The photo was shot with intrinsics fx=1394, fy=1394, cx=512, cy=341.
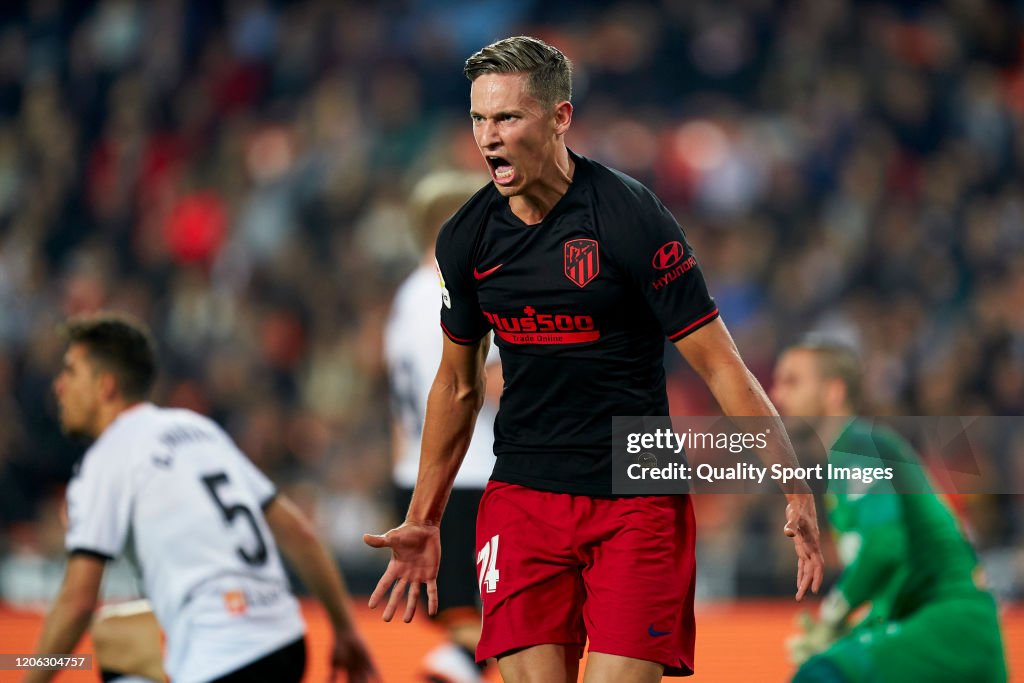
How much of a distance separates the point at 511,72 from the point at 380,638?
624 cm

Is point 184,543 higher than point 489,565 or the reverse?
higher

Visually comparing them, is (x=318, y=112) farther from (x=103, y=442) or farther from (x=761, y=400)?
(x=761, y=400)

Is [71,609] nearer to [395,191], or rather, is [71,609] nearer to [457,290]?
[457,290]

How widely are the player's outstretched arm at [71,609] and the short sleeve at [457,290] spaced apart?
4.63 ft

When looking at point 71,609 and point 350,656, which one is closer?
point 71,609

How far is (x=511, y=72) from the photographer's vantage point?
11.9ft

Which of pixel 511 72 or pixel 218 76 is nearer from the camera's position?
pixel 511 72

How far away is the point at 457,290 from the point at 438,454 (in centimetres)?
49

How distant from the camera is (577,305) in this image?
3688 mm

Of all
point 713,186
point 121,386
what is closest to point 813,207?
point 713,186

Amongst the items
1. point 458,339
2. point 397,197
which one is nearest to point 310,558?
point 458,339

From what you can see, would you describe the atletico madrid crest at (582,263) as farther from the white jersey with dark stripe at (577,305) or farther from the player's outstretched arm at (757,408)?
the player's outstretched arm at (757,408)

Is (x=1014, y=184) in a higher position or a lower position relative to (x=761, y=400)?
higher

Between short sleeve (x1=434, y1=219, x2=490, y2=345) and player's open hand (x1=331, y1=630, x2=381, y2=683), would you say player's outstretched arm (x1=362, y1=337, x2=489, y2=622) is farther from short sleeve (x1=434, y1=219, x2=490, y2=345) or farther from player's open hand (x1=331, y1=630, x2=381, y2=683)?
player's open hand (x1=331, y1=630, x2=381, y2=683)
